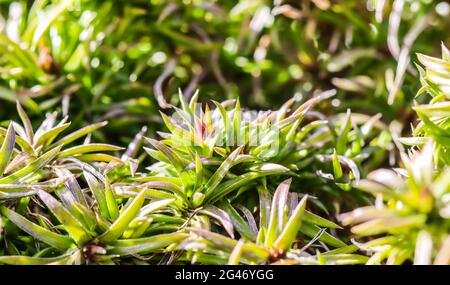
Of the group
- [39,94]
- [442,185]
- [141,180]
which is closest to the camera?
[442,185]

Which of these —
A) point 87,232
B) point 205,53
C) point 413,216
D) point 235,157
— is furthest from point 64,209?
point 205,53

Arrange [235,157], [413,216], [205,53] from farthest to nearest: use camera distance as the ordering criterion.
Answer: [205,53]
[235,157]
[413,216]

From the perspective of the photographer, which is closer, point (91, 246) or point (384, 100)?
point (91, 246)

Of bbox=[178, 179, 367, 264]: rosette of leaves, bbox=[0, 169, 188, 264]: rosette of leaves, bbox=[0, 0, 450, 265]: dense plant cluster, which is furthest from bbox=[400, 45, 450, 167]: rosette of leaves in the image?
bbox=[0, 169, 188, 264]: rosette of leaves

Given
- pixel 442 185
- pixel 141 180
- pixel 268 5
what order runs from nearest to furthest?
pixel 442 185 < pixel 141 180 < pixel 268 5

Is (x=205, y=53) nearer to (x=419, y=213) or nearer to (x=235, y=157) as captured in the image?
(x=235, y=157)

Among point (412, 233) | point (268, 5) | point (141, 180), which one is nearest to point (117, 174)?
point (141, 180)

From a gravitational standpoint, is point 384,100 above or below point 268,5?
below
